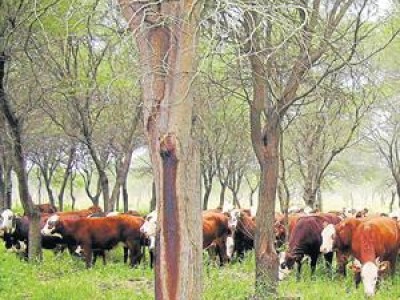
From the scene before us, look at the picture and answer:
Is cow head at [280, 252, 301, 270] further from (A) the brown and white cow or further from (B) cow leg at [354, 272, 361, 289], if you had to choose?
(B) cow leg at [354, 272, 361, 289]

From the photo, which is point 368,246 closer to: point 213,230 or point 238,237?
point 213,230

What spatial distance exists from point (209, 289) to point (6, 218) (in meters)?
8.09

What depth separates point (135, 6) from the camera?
22.4 feet

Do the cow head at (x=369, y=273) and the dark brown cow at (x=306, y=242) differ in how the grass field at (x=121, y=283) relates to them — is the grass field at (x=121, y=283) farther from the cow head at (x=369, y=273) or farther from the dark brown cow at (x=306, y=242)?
the dark brown cow at (x=306, y=242)

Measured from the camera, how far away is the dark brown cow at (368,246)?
1191 centimetres

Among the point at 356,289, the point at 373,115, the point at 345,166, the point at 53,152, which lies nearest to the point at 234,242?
the point at 356,289

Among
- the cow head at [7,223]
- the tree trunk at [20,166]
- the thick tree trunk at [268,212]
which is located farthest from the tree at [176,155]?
the cow head at [7,223]

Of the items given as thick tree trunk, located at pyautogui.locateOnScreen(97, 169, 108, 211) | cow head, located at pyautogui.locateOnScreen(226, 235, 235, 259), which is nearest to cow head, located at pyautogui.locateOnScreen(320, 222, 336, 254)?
cow head, located at pyautogui.locateOnScreen(226, 235, 235, 259)

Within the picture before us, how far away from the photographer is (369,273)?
38.7ft

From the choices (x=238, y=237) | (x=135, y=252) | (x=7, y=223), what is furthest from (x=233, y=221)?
(x=7, y=223)

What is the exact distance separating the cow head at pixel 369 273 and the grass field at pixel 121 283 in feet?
0.57

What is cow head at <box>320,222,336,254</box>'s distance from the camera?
14.1 metres

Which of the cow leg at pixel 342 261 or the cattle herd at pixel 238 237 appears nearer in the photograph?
the cattle herd at pixel 238 237

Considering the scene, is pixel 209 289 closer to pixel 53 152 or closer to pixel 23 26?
pixel 23 26
